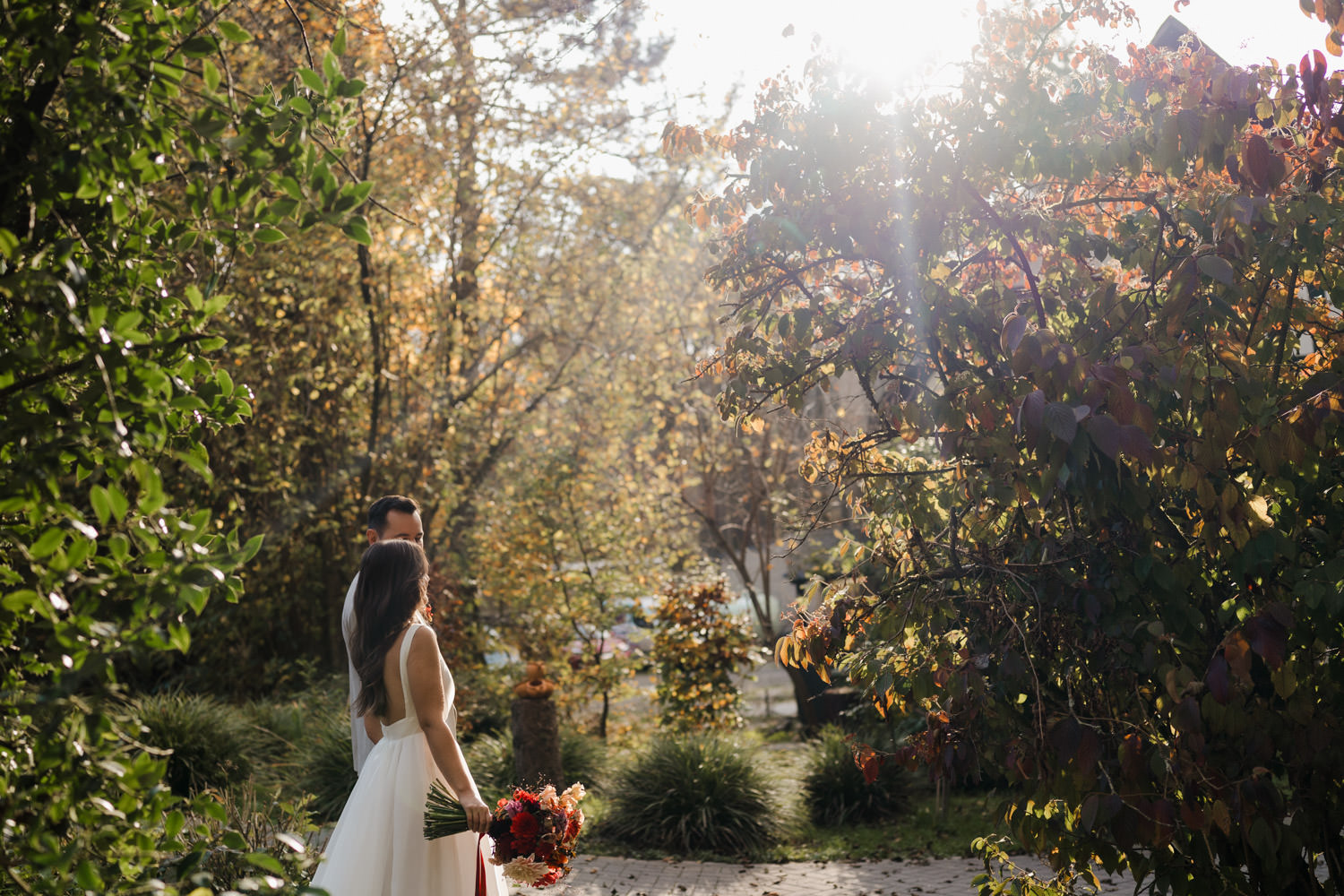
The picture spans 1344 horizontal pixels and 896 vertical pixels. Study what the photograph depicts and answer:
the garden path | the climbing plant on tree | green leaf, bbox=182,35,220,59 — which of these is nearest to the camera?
green leaf, bbox=182,35,220,59

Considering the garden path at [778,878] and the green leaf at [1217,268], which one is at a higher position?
the green leaf at [1217,268]

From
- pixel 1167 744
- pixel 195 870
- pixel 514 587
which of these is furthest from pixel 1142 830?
pixel 514 587

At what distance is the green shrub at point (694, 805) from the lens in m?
7.43

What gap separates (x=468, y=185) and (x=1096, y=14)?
871 centimetres

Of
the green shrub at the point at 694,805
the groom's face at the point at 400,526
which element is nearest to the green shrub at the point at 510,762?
the green shrub at the point at 694,805

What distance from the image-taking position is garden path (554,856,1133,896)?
6242 mm

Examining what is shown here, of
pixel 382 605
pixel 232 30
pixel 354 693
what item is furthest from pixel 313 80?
pixel 354 693

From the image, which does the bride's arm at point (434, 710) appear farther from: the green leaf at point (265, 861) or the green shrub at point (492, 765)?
the green shrub at point (492, 765)

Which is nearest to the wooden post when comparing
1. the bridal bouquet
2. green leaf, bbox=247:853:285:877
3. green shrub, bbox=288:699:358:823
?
green shrub, bbox=288:699:358:823

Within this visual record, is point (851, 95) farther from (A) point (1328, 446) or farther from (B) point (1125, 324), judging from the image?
(A) point (1328, 446)

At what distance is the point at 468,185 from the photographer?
38.0 ft

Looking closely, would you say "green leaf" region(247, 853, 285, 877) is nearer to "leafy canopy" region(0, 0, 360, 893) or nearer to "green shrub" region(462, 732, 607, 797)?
"leafy canopy" region(0, 0, 360, 893)

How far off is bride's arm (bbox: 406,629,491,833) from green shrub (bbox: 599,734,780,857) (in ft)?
13.1

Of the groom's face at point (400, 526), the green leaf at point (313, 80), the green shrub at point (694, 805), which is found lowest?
the green shrub at point (694, 805)
